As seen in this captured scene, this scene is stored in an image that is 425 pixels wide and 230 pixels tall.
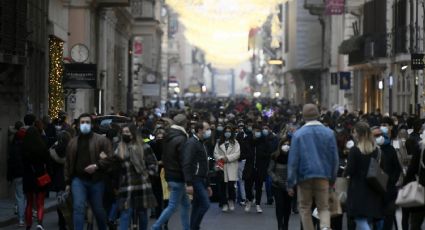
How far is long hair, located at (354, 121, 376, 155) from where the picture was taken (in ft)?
43.9

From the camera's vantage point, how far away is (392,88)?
166ft

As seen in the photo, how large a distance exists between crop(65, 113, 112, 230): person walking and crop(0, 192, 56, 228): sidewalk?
4.34 m

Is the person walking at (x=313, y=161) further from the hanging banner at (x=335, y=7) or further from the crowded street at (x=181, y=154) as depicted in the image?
the hanging banner at (x=335, y=7)

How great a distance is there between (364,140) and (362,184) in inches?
19.0

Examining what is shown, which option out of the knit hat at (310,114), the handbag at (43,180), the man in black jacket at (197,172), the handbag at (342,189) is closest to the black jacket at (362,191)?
the knit hat at (310,114)

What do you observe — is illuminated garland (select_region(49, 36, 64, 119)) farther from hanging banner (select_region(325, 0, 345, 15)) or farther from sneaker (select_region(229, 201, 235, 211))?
hanging banner (select_region(325, 0, 345, 15))

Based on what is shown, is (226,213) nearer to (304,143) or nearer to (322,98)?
(304,143)

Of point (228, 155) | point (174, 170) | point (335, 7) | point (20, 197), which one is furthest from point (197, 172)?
point (335, 7)

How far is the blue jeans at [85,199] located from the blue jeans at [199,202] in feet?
4.37

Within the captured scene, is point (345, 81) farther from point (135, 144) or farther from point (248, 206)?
point (135, 144)

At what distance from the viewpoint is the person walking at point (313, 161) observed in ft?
43.8

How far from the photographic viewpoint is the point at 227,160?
22766 millimetres

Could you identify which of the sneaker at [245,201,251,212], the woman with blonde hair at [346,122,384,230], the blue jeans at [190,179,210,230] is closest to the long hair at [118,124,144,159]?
the blue jeans at [190,179,210,230]

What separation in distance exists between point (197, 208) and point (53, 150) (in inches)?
101
